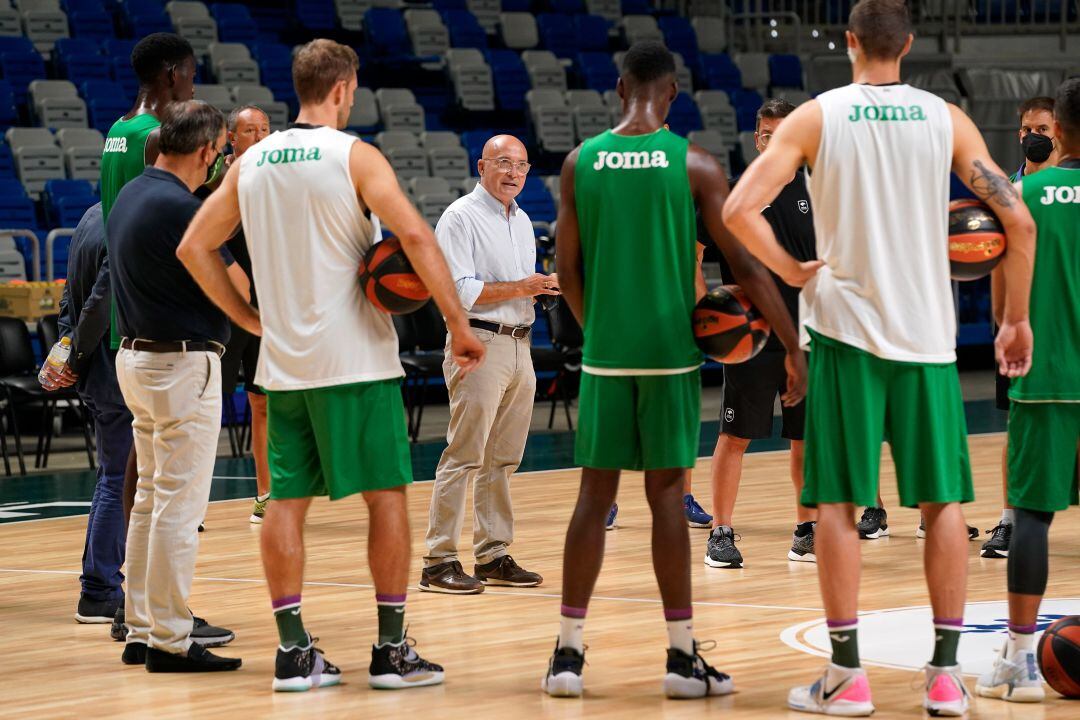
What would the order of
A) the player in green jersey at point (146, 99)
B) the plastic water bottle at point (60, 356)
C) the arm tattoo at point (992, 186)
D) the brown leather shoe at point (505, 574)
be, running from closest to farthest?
the arm tattoo at point (992, 186), the player in green jersey at point (146, 99), the plastic water bottle at point (60, 356), the brown leather shoe at point (505, 574)

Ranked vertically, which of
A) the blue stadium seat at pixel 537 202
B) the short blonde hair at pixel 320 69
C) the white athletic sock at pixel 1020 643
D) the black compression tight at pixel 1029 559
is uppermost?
the short blonde hair at pixel 320 69

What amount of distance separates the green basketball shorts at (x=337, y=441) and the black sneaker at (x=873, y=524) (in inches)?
140

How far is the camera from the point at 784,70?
19.7 m

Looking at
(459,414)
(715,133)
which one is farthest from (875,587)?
(715,133)

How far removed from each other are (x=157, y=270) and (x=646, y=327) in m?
1.65

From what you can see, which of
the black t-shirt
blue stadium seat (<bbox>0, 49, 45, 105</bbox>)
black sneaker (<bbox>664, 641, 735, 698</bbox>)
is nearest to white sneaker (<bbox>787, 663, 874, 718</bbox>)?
black sneaker (<bbox>664, 641, 735, 698</bbox>)

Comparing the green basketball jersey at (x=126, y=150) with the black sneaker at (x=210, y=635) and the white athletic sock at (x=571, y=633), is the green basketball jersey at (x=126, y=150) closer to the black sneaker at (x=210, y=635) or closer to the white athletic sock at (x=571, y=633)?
the black sneaker at (x=210, y=635)

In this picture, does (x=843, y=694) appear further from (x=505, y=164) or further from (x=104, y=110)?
(x=104, y=110)

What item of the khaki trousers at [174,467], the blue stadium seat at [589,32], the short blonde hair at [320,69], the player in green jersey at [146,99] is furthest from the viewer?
the blue stadium seat at [589,32]

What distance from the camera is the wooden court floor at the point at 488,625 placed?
4.70m

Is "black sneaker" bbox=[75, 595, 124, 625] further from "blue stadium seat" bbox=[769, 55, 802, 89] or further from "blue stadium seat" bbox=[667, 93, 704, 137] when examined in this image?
"blue stadium seat" bbox=[769, 55, 802, 89]

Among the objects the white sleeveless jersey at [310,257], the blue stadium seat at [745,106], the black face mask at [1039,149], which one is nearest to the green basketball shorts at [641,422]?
the white sleeveless jersey at [310,257]

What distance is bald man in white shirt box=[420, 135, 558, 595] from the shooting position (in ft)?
21.9

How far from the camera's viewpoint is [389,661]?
4910 millimetres
